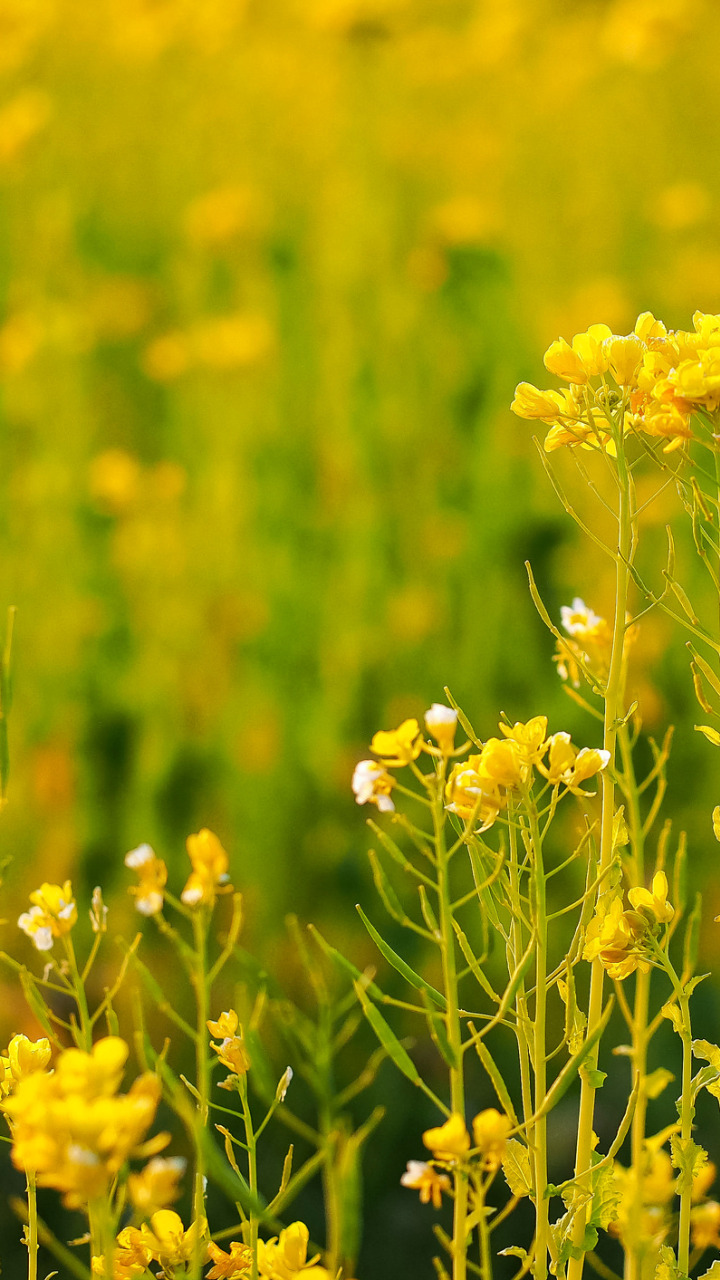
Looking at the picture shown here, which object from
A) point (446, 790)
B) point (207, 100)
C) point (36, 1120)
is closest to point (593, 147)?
point (207, 100)

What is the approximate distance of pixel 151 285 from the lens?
170 centimetres

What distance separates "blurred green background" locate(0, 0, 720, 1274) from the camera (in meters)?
1.29

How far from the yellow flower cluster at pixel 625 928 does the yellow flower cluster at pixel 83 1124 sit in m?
0.20

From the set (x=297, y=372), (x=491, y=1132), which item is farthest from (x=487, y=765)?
(x=297, y=372)

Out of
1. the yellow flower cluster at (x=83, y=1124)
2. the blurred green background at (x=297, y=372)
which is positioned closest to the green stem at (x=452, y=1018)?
the yellow flower cluster at (x=83, y=1124)

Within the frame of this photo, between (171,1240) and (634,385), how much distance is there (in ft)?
1.28

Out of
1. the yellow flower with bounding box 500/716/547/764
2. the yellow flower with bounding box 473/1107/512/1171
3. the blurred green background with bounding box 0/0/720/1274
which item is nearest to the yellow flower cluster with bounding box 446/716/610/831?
the yellow flower with bounding box 500/716/547/764

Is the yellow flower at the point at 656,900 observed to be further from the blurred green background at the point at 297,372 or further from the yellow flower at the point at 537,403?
the blurred green background at the point at 297,372

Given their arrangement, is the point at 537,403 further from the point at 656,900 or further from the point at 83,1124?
the point at 83,1124

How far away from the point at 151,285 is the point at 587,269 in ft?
1.97

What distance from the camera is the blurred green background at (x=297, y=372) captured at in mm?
1291

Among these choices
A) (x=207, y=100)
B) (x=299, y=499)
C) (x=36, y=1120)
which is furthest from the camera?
(x=207, y=100)

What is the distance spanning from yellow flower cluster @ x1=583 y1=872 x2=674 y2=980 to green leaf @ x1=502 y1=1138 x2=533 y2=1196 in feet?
0.29

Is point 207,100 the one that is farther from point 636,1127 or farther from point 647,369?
point 636,1127
